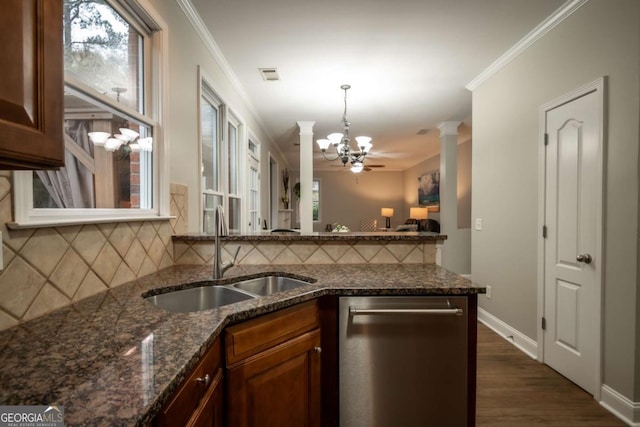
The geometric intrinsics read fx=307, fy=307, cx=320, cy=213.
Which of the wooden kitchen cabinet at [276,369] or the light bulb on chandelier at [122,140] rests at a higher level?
the light bulb on chandelier at [122,140]

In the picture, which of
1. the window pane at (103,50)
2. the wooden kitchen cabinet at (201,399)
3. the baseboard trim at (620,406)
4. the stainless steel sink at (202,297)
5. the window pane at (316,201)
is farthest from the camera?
the window pane at (316,201)

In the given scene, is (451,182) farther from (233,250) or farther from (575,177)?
(233,250)

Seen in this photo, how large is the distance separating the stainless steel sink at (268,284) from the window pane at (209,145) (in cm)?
136

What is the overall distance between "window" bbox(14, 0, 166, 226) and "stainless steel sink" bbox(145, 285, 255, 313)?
43 cm

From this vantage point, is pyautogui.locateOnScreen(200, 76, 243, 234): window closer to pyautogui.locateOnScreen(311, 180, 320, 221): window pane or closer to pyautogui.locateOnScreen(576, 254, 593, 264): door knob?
pyautogui.locateOnScreen(576, 254, 593, 264): door knob

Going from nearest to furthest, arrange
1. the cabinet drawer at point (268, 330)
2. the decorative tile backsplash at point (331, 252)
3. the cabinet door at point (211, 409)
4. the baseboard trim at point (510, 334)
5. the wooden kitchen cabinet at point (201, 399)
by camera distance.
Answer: the wooden kitchen cabinet at point (201, 399) → the cabinet door at point (211, 409) → the cabinet drawer at point (268, 330) → the decorative tile backsplash at point (331, 252) → the baseboard trim at point (510, 334)

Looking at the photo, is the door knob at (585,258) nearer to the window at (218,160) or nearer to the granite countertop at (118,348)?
the granite countertop at (118,348)

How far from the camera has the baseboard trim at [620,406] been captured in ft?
5.72

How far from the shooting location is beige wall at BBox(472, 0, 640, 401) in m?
1.77

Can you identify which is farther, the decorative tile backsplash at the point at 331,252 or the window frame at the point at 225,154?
the window frame at the point at 225,154

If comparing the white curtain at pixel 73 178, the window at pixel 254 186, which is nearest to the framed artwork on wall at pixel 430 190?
the window at pixel 254 186

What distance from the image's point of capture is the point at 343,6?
7.12 feet

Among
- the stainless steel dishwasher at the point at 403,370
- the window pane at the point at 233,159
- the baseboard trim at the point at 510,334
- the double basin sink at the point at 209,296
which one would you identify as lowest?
the baseboard trim at the point at 510,334

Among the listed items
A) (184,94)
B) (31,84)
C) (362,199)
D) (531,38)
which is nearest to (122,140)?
(184,94)
